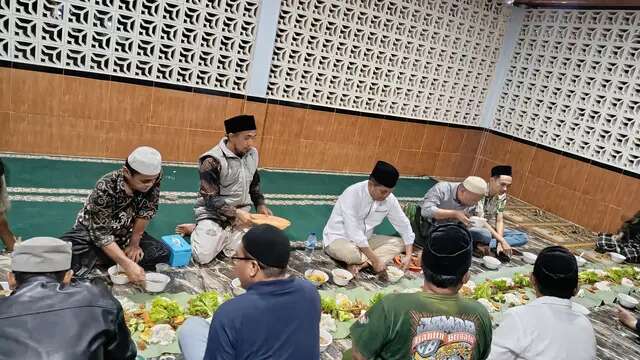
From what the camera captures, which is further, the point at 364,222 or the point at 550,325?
the point at 364,222

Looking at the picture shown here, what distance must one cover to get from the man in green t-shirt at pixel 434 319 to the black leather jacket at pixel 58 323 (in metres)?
0.87

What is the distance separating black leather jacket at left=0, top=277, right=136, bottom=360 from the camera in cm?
127

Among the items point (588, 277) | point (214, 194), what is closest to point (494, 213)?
point (588, 277)

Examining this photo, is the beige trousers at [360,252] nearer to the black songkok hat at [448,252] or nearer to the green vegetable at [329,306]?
the green vegetable at [329,306]

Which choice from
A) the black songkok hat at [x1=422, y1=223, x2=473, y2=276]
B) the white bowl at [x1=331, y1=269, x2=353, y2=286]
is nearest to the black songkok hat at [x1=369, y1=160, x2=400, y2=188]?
the white bowl at [x1=331, y1=269, x2=353, y2=286]

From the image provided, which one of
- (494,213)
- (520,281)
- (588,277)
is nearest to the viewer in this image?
(520,281)

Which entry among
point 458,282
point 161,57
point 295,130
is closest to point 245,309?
point 458,282

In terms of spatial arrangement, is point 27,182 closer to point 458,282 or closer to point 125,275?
point 125,275

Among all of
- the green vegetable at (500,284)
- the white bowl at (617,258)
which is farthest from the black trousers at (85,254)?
the white bowl at (617,258)

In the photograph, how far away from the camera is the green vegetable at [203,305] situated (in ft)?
8.39

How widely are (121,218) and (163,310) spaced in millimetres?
803

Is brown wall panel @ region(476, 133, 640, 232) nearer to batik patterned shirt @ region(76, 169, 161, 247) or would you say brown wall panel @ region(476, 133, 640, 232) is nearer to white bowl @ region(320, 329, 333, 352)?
white bowl @ region(320, 329, 333, 352)

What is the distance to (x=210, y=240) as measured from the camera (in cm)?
342

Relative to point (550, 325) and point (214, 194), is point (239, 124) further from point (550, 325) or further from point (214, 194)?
point (550, 325)
